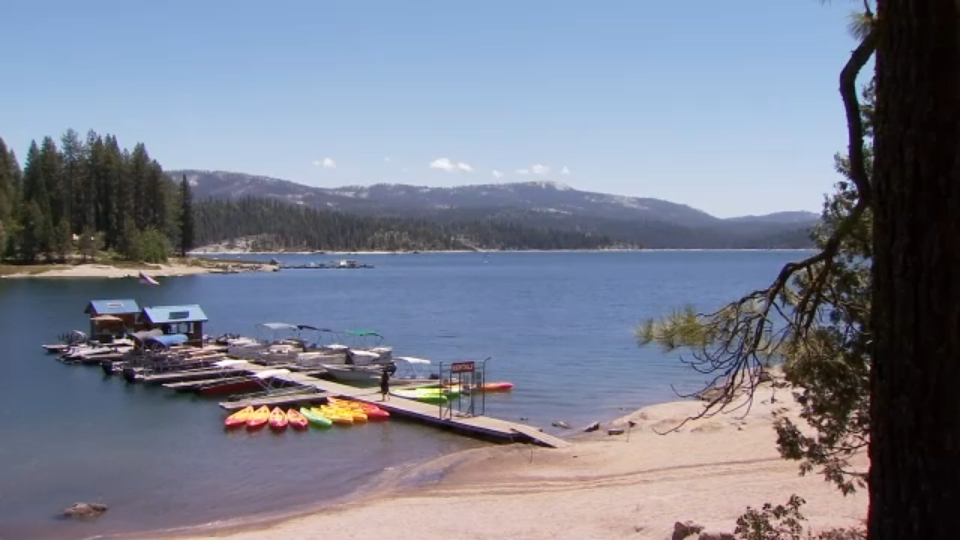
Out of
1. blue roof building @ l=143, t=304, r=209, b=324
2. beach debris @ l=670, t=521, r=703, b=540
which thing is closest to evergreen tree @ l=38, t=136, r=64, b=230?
blue roof building @ l=143, t=304, r=209, b=324

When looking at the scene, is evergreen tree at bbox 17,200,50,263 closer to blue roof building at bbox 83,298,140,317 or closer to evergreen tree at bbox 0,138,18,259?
evergreen tree at bbox 0,138,18,259

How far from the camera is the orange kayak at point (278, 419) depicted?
96.8ft

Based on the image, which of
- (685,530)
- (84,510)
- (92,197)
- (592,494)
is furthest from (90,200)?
(685,530)

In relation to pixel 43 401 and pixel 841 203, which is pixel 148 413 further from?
pixel 841 203

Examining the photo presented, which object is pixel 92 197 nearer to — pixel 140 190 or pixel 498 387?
pixel 140 190

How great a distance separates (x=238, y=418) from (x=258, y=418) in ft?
2.32

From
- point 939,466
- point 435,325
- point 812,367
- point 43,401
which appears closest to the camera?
point 939,466

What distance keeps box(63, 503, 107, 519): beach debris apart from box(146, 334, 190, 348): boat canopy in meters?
23.6

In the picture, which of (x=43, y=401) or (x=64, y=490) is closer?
Answer: (x=64, y=490)

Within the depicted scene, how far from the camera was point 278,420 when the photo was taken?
98.3 ft

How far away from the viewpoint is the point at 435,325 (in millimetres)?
69250

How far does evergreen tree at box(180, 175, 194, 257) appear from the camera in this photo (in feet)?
480

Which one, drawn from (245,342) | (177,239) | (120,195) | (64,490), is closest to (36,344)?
(245,342)

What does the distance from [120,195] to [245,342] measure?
96040mm
